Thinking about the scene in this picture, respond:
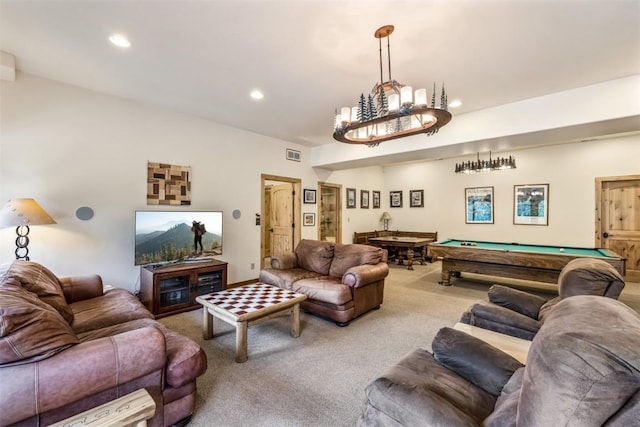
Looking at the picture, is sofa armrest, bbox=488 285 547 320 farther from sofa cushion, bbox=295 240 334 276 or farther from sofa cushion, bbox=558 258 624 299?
sofa cushion, bbox=295 240 334 276

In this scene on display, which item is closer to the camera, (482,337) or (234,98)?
(482,337)

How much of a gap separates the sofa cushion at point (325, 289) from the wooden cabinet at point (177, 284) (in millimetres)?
1262

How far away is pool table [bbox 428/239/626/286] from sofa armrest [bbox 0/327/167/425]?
183 inches

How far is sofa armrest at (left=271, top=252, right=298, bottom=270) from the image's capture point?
4316 millimetres

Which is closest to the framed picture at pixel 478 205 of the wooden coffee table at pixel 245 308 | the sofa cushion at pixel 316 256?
the sofa cushion at pixel 316 256

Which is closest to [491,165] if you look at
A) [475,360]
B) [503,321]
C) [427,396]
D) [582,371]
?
[503,321]

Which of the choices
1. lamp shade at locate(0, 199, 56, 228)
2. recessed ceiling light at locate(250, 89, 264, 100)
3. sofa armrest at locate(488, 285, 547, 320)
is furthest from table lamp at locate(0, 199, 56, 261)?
sofa armrest at locate(488, 285, 547, 320)

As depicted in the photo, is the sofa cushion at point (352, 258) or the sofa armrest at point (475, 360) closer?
the sofa armrest at point (475, 360)

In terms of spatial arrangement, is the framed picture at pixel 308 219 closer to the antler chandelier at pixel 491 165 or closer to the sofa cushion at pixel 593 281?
the antler chandelier at pixel 491 165

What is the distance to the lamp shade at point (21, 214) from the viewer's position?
265 cm

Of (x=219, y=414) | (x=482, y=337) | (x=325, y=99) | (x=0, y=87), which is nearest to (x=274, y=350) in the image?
(x=219, y=414)

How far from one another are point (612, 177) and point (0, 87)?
31.3ft

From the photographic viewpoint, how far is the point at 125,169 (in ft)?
12.5

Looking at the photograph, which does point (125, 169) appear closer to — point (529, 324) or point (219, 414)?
point (219, 414)
